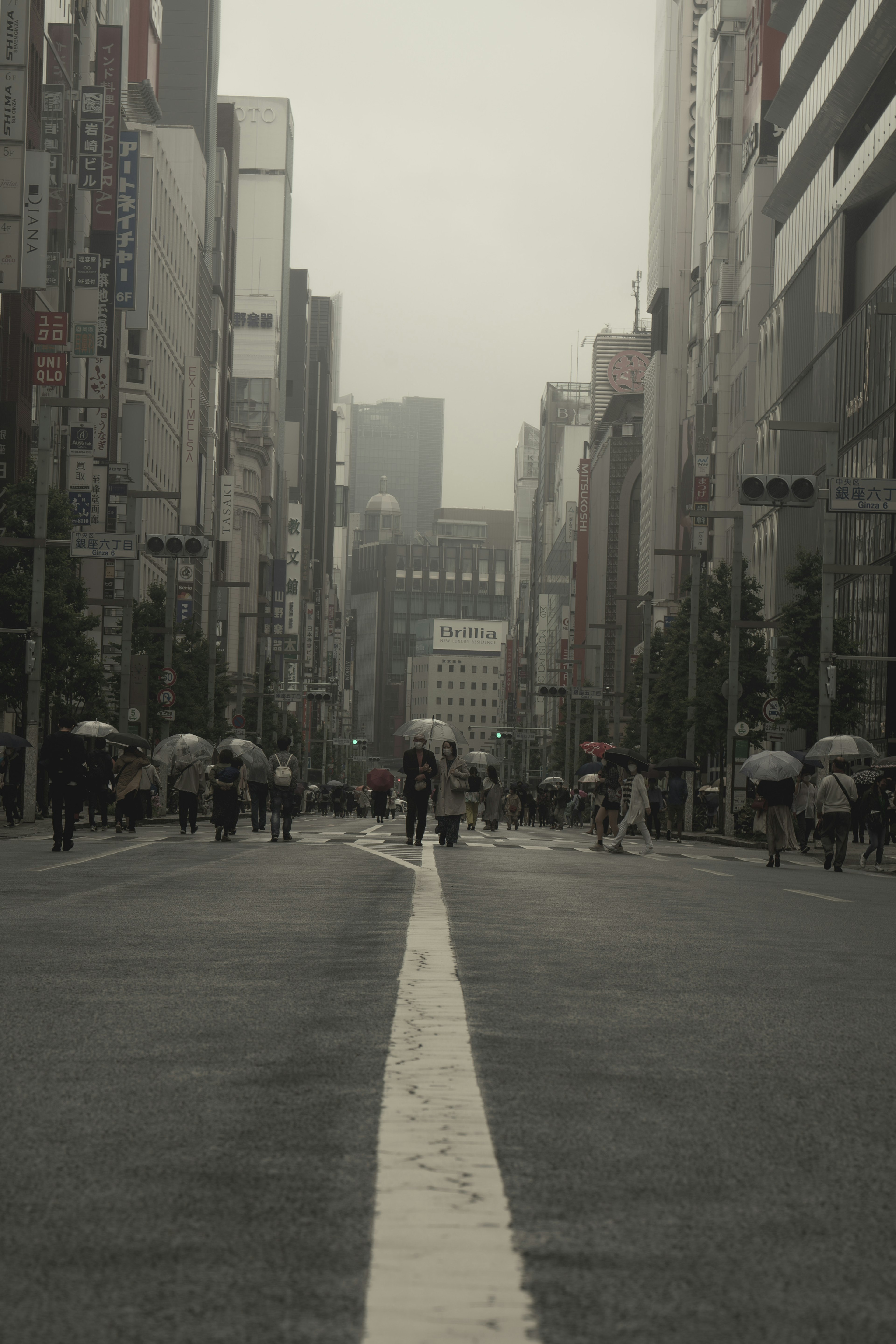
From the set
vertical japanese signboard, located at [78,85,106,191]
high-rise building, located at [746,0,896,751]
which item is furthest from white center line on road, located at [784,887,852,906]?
vertical japanese signboard, located at [78,85,106,191]

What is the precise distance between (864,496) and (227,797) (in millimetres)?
12077

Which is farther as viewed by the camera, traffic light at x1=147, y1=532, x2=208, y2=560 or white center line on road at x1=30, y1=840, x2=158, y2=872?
traffic light at x1=147, y1=532, x2=208, y2=560

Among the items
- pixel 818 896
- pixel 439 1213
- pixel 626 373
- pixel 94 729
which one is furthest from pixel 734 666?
pixel 626 373

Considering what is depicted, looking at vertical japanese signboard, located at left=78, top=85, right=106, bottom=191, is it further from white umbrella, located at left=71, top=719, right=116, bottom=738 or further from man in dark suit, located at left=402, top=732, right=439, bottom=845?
man in dark suit, located at left=402, top=732, right=439, bottom=845

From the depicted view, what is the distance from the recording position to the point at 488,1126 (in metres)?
4.67

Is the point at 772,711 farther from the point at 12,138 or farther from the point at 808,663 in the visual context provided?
the point at 12,138

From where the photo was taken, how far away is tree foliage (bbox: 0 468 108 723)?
42.0 metres

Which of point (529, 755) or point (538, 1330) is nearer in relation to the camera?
point (538, 1330)

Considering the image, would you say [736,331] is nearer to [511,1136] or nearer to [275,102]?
[511,1136]

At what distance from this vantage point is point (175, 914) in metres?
12.1

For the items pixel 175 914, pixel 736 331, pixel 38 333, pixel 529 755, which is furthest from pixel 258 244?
pixel 175 914

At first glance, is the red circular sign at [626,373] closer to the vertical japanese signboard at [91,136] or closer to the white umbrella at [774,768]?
the vertical japanese signboard at [91,136]

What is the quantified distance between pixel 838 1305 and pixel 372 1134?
5.34 feet

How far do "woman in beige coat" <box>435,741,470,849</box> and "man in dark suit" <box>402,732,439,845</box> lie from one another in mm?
286
